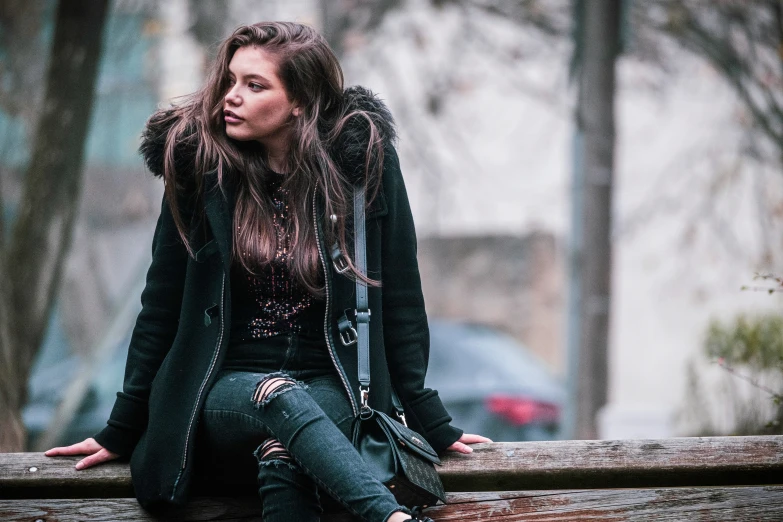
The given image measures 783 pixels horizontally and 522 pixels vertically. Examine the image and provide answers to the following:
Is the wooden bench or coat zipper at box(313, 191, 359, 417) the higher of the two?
coat zipper at box(313, 191, 359, 417)

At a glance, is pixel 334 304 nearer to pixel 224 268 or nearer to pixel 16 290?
pixel 224 268

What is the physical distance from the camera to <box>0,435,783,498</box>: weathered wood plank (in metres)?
2.73

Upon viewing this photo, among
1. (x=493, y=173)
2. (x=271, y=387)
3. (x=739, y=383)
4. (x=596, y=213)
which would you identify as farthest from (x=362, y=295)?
(x=493, y=173)

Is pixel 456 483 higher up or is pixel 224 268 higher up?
pixel 224 268

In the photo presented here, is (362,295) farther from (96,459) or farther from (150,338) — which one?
(96,459)

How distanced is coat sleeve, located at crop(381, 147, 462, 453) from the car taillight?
3.81 meters

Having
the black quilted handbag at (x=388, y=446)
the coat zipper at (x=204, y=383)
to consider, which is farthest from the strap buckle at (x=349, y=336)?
the coat zipper at (x=204, y=383)

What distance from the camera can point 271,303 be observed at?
275 centimetres

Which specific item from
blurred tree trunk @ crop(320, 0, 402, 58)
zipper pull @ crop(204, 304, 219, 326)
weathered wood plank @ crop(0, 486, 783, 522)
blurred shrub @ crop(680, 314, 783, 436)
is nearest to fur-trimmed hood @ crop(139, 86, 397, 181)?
zipper pull @ crop(204, 304, 219, 326)

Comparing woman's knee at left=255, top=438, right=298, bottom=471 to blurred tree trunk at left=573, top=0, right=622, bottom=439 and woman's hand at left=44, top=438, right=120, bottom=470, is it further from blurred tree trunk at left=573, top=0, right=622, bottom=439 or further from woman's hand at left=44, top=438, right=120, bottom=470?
blurred tree trunk at left=573, top=0, right=622, bottom=439

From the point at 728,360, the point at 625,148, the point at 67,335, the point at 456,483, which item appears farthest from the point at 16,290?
the point at 625,148

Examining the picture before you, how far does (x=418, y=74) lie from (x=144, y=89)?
2.72 metres

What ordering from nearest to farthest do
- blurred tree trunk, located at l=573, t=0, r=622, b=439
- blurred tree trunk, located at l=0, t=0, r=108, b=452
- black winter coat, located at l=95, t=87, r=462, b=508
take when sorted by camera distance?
black winter coat, located at l=95, t=87, r=462, b=508, blurred tree trunk, located at l=0, t=0, r=108, b=452, blurred tree trunk, located at l=573, t=0, r=622, b=439

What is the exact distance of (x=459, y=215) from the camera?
32.5 feet
